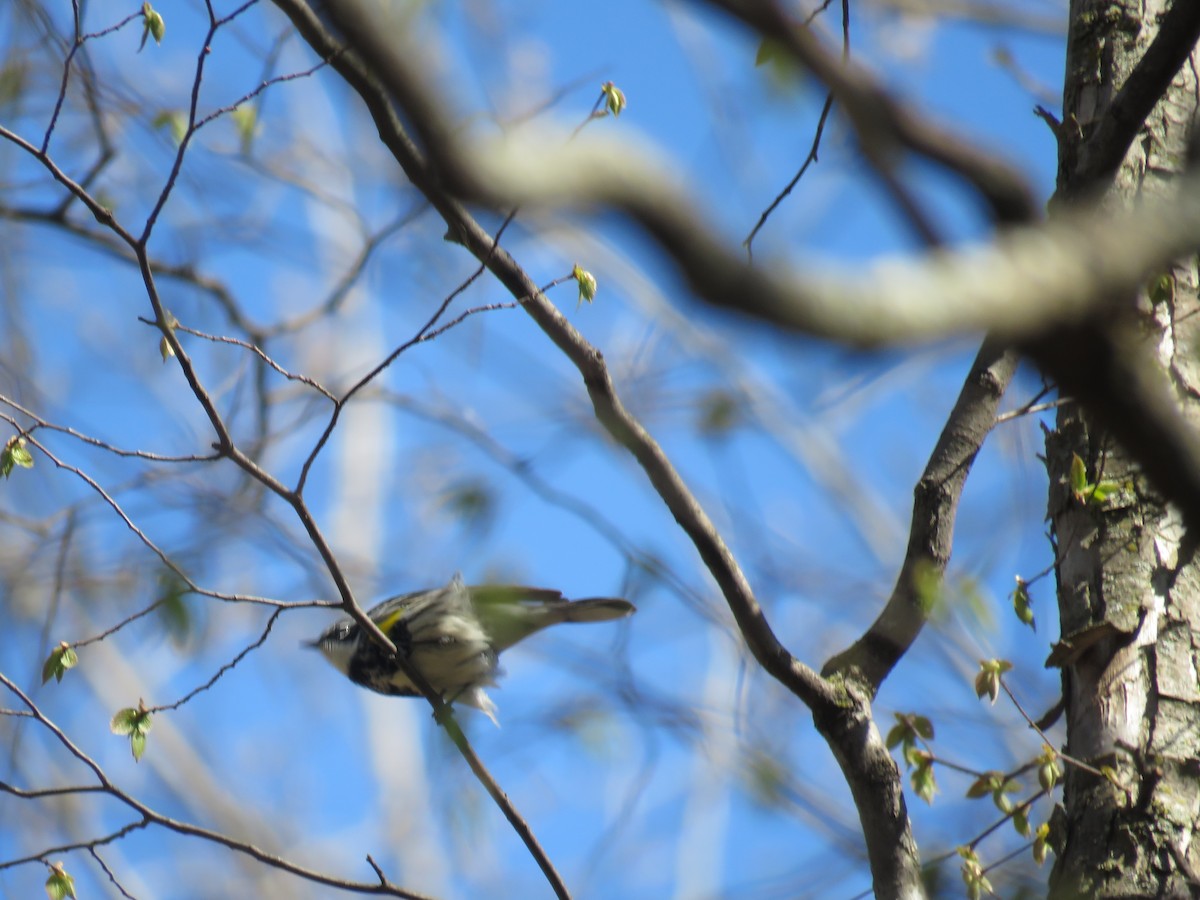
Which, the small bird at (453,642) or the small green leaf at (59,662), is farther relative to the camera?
the small bird at (453,642)

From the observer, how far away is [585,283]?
9.53 ft

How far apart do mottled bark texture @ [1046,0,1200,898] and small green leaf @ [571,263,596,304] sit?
44.6 inches

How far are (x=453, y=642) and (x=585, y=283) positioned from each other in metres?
2.62

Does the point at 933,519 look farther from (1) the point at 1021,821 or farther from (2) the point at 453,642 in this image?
(2) the point at 453,642

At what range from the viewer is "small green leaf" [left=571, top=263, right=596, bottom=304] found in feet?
9.48

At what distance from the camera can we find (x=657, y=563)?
2.62m

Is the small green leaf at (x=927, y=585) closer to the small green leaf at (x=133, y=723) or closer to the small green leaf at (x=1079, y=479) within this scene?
the small green leaf at (x=1079, y=479)

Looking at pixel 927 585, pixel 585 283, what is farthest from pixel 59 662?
pixel 927 585

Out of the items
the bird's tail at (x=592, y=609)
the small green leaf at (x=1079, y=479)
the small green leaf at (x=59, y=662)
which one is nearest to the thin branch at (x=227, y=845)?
the small green leaf at (x=59, y=662)

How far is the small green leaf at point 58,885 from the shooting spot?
9.34 ft

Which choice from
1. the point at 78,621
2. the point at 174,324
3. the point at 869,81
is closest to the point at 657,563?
the point at 174,324

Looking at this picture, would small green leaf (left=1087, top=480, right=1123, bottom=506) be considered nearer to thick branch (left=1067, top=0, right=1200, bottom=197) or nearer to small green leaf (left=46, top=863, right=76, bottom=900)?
thick branch (left=1067, top=0, right=1200, bottom=197)

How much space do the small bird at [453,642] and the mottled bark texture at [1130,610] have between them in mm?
2494

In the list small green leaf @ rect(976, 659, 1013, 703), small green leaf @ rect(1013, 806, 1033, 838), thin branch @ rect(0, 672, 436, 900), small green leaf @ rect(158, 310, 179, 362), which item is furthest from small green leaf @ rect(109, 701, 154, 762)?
small green leaf @ rect(1013, 806, 1033, 838)
